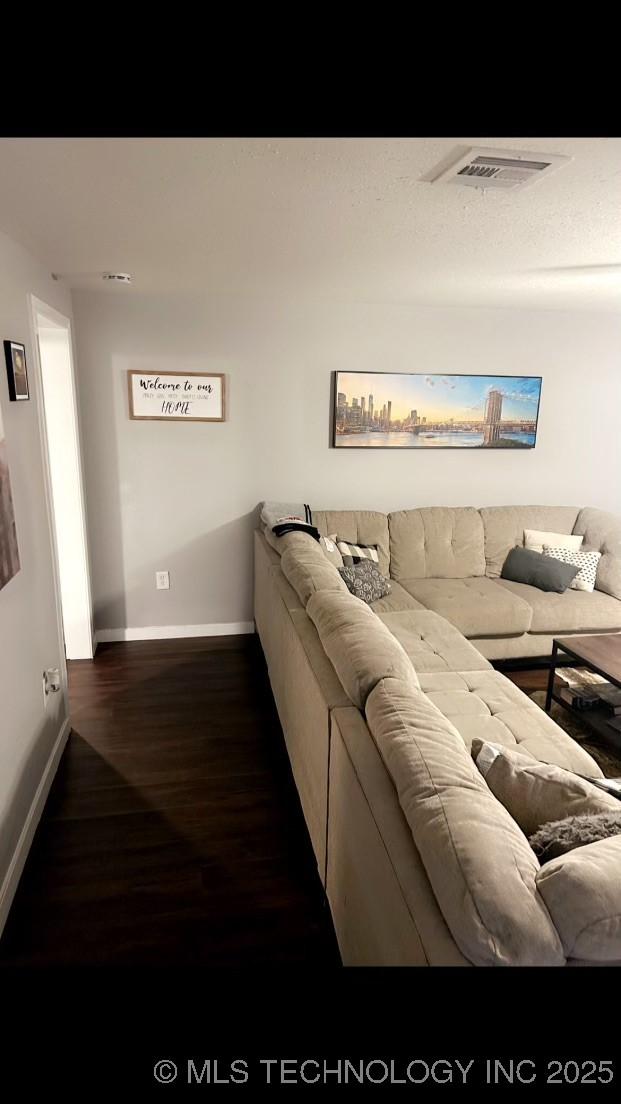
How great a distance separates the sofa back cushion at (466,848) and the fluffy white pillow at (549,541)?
2.85m

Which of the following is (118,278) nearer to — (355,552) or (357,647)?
(355,552)

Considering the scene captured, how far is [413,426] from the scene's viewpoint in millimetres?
4074

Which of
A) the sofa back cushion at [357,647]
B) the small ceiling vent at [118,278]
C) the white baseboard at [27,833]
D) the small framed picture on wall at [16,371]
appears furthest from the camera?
the small ceiling vent at [118,278]

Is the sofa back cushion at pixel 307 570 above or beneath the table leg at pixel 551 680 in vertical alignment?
above

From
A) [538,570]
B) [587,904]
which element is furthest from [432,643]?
[587,904]

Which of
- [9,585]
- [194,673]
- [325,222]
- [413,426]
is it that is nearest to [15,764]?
[9,585]

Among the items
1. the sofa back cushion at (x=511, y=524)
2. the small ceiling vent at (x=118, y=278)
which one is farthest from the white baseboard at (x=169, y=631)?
the small ceiling vent at (x=118, y=278)

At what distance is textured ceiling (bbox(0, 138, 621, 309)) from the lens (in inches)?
54.2

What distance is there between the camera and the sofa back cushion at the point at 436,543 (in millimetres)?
3963

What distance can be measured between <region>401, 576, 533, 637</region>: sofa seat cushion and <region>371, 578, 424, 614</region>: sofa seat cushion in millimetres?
81

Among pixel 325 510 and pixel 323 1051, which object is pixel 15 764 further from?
pixel 325 510

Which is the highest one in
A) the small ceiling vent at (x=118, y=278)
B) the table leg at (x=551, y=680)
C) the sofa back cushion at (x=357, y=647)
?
the small ceiling vent at (x=118, y=278)

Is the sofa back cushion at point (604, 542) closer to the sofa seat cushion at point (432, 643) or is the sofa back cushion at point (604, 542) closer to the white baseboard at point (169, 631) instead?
the sofa seat cushion at point (432, 643)

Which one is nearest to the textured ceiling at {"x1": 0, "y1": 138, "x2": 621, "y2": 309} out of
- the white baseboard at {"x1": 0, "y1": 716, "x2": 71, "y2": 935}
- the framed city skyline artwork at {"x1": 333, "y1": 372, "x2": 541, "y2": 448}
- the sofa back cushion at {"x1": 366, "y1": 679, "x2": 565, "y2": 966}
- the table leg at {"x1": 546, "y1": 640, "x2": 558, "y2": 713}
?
the framed city skyline artwork at {"x1": 333, "y1": 372, "x2": 541, "y2": 448}
